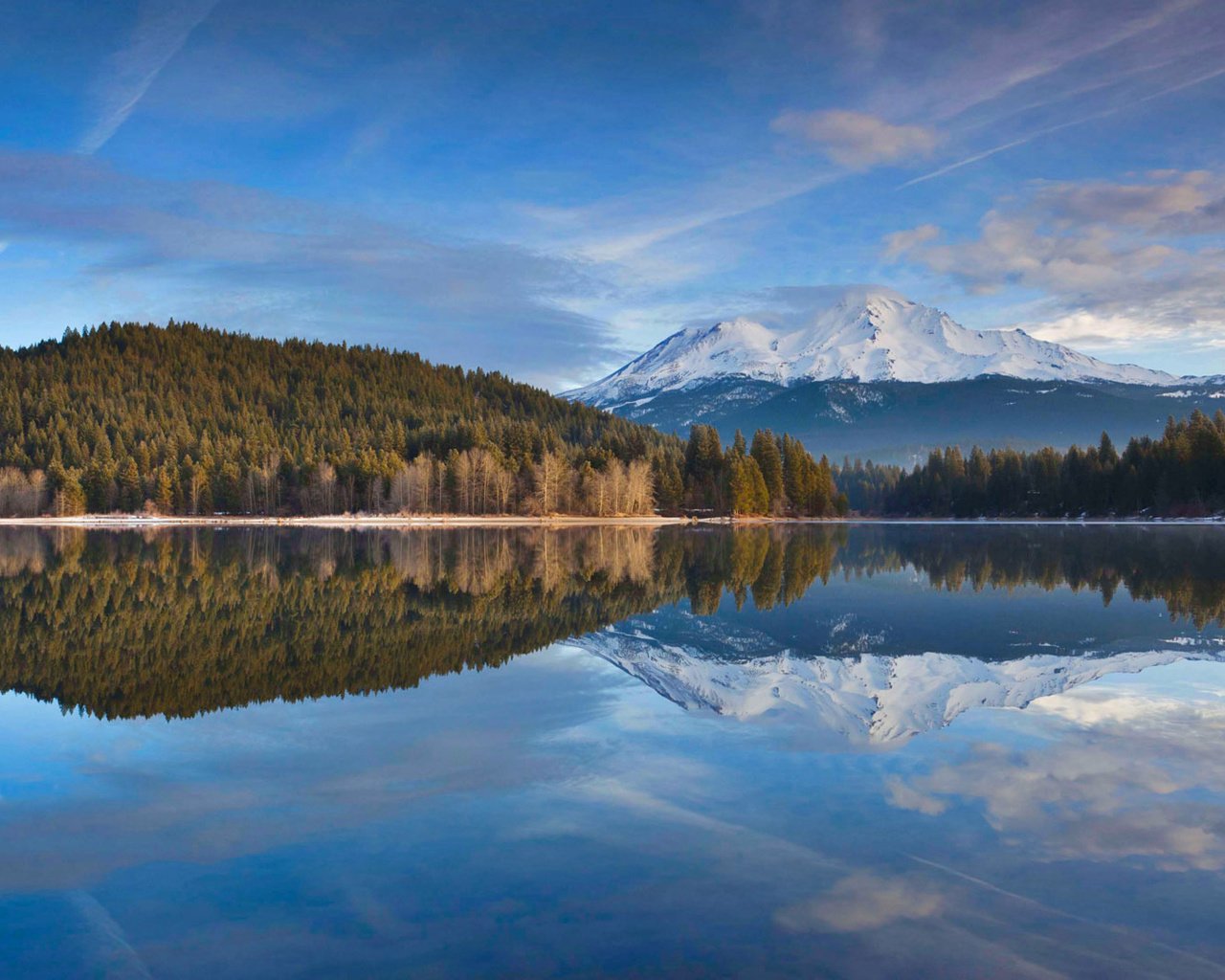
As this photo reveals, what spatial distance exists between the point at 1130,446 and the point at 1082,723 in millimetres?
131480

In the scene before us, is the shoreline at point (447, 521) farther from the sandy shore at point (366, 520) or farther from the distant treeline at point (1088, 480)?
the distant treeline at point (1088, 480)

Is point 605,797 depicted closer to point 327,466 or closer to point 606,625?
point 606,625

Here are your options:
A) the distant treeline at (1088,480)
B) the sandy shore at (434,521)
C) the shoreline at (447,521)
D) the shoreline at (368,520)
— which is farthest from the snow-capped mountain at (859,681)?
the distant treeline at (1088,480)

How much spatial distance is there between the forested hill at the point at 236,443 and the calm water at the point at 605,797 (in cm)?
10575

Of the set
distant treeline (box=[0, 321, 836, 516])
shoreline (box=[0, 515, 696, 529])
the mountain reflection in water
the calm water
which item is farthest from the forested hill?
the calm water

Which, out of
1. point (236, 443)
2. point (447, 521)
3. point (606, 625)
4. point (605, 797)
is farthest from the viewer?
point (236, 443)

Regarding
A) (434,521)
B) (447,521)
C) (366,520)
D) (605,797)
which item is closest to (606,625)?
(605,797)

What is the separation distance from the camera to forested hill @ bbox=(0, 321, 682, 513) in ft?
421

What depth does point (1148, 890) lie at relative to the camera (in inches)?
295

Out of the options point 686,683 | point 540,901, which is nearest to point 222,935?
point 540,901

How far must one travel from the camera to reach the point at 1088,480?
433 ft

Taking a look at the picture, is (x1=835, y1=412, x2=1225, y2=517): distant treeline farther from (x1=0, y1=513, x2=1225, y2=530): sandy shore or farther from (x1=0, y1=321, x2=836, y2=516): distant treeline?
(x1=0, y1=321, x2=836, y2=516): distant treeline

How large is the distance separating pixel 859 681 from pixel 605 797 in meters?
7.42

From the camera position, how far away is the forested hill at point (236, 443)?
128375 mm
